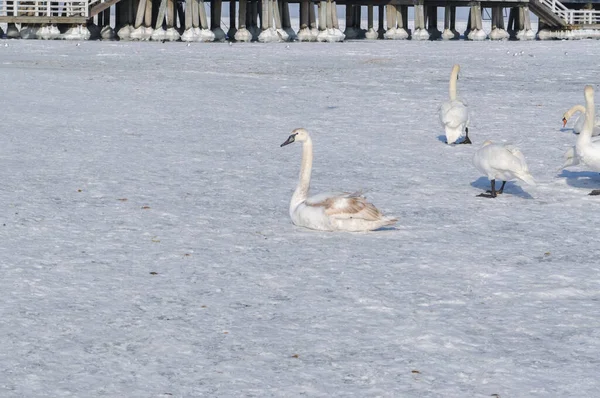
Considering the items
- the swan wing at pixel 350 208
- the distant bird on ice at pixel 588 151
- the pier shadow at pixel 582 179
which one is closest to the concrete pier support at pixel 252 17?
the pier shadow at pixel 582 179

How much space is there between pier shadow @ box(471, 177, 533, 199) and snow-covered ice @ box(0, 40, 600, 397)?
0.05 m

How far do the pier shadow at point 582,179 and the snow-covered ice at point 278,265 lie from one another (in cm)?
4

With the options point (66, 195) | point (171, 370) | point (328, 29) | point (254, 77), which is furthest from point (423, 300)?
point (328, 29)

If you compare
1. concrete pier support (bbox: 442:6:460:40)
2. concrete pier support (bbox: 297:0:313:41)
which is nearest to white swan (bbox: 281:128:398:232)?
concrete pier support (bbox: 297:0:313:41)

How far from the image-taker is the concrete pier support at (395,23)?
53994mm

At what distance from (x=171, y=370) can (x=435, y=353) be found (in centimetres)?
127

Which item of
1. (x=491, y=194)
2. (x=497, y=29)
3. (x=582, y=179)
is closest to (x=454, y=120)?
(x=582, y=179)

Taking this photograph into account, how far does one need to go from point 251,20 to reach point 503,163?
45.0 metres

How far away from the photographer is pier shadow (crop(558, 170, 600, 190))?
35.5 feet

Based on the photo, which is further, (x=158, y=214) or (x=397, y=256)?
(x=158, y=214)

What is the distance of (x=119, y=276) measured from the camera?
273 inches

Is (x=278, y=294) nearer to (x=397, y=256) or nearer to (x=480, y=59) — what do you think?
(x=397, y=256)

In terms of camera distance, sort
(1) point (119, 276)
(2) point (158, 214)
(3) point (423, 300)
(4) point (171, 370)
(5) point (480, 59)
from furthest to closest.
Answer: (5) point (480, 59)
(2) point (158, 214)
(1) point (119, 276)
(3) point (423, 300)
(4) point (171, 370)

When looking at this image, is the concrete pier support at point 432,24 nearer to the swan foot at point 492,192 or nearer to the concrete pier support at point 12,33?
the concrete pier support at point 12,33
